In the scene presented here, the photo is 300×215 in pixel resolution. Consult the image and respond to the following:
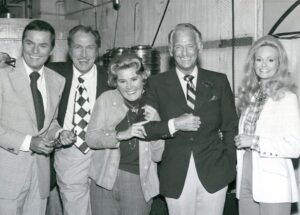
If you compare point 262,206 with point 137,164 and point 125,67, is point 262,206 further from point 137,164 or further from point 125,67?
point 125,67

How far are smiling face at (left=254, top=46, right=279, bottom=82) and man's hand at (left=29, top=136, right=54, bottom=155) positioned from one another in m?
1.40

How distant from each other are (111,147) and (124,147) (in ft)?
0.28

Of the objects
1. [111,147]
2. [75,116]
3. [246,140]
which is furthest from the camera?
[75,116]

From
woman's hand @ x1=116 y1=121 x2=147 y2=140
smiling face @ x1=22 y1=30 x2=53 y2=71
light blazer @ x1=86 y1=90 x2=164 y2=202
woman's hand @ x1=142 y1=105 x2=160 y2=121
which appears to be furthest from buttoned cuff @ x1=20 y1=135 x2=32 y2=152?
woman's hand @ x1=142 y1=105 x2=160 y2=121

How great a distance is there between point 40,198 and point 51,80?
81cm

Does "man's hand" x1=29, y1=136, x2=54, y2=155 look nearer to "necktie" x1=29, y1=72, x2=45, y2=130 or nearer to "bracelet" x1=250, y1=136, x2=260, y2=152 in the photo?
"necktie" x1=29, y1=72, x2=45, y2=130

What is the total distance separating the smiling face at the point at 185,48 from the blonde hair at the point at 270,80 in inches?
16.1

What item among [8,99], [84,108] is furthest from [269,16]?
[8,99]

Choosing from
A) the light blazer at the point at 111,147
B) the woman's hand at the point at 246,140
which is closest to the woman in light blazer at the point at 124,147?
the light blazer at the point at 111,147

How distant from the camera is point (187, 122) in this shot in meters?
2.36

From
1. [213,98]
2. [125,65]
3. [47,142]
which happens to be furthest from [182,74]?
[47,142]

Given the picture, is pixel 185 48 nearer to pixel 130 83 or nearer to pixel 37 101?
pixel 130 83

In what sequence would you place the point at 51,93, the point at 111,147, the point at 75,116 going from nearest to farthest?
the point at 111,147
the point at 51,93
the point at 75,116

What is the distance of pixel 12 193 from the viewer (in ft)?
8.62
